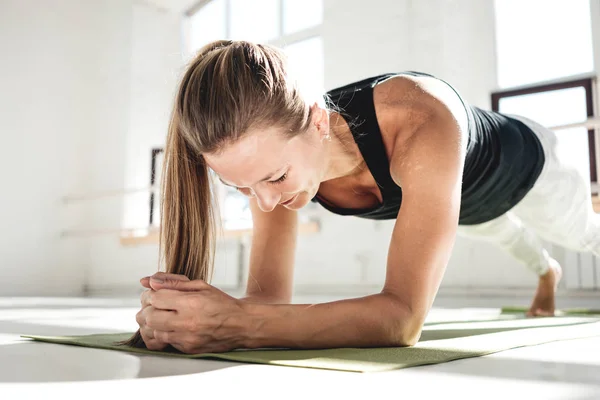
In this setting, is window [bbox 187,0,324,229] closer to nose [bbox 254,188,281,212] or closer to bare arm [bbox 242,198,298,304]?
bare arm [bbox 242,198,298,304]

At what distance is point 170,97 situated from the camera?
14.0 ft

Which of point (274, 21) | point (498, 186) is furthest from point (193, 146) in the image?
point (274, 21)

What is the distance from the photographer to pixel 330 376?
31.9 inches

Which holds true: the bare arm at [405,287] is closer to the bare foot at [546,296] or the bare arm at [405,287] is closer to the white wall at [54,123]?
the bare foot at [546,296]

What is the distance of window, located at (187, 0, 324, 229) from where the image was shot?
5152 millimetres

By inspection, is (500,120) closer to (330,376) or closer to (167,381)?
(330,376)

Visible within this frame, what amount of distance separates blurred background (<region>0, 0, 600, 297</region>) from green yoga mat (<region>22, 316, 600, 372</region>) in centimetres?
257

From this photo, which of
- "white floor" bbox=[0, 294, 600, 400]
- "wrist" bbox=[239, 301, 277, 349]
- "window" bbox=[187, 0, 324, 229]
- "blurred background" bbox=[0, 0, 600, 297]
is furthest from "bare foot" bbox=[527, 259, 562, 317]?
"window" bbox=[187, 0, 324, 229]

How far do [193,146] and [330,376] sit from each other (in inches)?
18.1

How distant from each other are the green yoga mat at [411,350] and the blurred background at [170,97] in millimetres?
2574

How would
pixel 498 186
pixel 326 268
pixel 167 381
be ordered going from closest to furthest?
1. pixel 167 381
2. pixel 498 186
3. pixel 326 268

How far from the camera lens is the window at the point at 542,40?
4.06m

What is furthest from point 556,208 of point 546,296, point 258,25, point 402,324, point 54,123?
point 54,123

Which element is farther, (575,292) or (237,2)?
(237,2)
